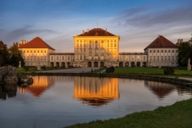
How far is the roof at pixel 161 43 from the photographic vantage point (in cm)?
9167

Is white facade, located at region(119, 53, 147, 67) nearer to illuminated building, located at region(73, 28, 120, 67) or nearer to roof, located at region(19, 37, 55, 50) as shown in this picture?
illuminated building, located at region(73, 28, 120, 67)

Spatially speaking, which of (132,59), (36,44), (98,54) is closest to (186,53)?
(132,59)

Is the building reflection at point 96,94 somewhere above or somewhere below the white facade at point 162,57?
below

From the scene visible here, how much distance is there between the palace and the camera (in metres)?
92.2

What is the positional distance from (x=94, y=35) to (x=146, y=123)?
279 ft

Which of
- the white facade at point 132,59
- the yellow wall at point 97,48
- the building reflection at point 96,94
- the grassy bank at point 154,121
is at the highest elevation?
the yellow wall at point 97,48

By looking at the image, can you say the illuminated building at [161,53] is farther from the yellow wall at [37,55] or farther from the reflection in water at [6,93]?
the reflection in water at [6,93]

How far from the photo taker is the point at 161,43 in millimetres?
92688

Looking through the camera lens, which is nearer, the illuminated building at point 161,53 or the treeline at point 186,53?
the treeline at point 186,53

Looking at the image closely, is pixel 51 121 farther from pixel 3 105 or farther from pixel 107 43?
pixel 107 43

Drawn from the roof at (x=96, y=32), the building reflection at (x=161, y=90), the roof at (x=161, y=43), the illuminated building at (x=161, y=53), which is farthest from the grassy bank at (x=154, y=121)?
the roof at (x=96, y=32)

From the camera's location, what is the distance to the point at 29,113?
1165 centimetres

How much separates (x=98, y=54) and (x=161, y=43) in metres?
15.2

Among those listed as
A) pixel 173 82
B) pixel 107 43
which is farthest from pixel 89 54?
pixel 173 82
